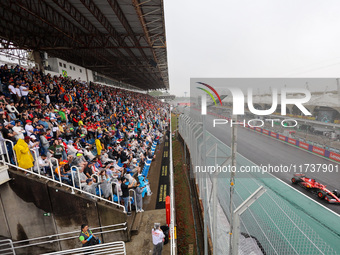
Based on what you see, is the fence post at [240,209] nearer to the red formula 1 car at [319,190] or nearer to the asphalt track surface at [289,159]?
the asphalt track surface at [289,159]

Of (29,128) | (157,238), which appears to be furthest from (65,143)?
(157,238)

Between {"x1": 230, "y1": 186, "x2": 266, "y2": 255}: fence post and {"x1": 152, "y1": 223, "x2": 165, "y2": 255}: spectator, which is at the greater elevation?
{"x1": 230, "y1": 186, "x2": 266, "y2": 255}: fence post

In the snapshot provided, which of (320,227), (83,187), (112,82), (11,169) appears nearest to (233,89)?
(83,187)

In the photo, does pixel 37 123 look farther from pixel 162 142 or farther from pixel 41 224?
pixel 162 142

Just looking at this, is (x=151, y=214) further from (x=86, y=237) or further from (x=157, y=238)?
(x=86, y=237)

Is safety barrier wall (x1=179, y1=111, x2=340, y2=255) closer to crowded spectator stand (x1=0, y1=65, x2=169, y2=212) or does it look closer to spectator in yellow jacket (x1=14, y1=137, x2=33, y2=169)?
crowded spectator stand (x1=0, y1=65, x2=169, y2=212)

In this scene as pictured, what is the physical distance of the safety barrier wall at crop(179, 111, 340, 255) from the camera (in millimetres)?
4145

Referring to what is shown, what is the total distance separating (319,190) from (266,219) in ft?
16.0

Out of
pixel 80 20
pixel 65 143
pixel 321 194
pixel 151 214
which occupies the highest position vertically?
pixel 80 20

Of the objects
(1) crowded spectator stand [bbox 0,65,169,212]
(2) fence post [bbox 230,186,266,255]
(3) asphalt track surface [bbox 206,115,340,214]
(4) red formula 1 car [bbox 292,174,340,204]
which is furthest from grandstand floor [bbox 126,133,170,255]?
Answer: (3) asphalt track surface [bbox 206,115,340,214]

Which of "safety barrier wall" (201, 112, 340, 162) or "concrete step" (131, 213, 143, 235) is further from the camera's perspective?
"safety barrier wall" (201, 112, 340, 162)

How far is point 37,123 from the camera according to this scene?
7070 millimetres

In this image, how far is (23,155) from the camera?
16.7ft

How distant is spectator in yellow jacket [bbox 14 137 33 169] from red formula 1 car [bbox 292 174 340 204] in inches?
460
